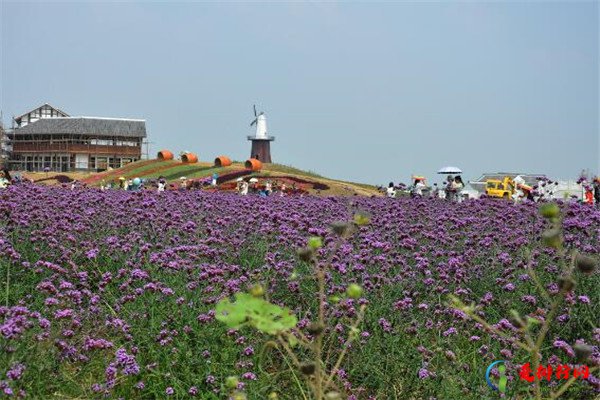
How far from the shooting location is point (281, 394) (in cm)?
528

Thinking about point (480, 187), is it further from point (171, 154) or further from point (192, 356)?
point (192, 356)

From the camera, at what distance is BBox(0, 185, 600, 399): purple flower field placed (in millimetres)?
5000

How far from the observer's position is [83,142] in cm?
7306

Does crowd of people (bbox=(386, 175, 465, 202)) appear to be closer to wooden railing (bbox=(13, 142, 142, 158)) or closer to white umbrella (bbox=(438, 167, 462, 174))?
white umbrella (bbox=(438, 167, 462, 174))

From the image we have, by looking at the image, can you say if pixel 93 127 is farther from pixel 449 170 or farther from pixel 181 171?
pixel 449 170

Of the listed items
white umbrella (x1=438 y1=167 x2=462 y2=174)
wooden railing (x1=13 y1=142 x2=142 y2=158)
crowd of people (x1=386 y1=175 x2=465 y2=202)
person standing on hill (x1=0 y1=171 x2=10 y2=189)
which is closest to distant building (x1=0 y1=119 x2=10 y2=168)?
wooden railing (x1=13 y1=142 x2=142 y2=158)

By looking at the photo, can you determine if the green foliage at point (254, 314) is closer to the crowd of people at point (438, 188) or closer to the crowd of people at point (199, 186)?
the crowd of people at point (438, 188)

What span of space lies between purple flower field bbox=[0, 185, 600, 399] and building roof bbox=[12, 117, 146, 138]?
2566 inches

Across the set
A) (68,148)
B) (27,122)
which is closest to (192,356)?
(68,148)

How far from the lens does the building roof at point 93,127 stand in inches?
2862

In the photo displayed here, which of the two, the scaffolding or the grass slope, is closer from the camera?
the grass slope

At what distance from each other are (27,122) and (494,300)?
83482 mm

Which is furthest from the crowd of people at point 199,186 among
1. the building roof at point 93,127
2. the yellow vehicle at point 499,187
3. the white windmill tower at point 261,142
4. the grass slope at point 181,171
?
the building roof at point 93,127

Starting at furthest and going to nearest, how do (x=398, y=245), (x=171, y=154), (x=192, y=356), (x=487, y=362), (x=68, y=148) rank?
(x=68, y=148), (x=171, y=154), (x=398, y=245), (x=487, y=362), (x=192, y=356)
